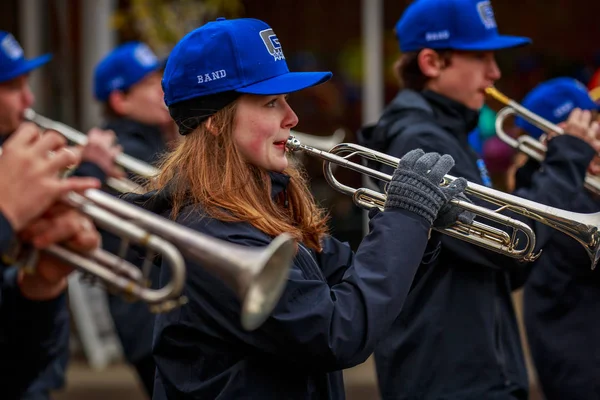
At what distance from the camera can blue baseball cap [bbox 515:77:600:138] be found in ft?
15.2

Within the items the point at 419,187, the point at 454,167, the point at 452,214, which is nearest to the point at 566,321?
the point at 454,167

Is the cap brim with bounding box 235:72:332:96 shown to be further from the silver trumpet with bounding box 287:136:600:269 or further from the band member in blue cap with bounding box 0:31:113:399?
the band member in blue cap with bounding box 0:31:113:399

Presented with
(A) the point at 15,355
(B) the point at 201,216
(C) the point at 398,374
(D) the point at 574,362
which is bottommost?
(D) the point at 574,362

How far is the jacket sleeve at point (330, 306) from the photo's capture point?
248 centimetres

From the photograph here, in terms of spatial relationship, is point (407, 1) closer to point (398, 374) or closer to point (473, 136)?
point (473, 136)

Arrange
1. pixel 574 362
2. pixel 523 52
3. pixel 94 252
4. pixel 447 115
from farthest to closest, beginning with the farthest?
pixel 523 52 < pixel 574 362 < pixel 447 115 < pixel 94 252

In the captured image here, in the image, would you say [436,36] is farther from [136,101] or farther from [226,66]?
[136,101]

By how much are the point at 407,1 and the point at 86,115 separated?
271cm

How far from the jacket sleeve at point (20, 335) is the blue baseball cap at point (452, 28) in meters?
1.80

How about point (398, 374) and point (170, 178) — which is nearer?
point (170, 178)

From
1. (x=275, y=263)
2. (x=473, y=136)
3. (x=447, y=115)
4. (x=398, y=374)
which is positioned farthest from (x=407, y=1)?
(x=275, y=263)

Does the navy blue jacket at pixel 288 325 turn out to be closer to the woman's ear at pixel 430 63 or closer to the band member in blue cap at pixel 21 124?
the band member in blue cap at pixel 21 124

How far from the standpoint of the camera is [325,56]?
7.87m

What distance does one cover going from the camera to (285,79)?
2.75m
